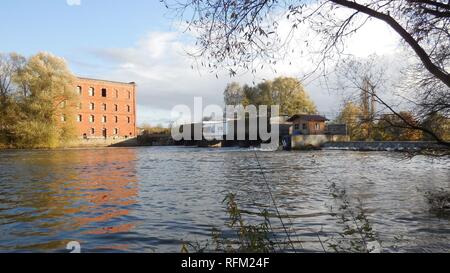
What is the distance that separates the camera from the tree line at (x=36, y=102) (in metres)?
61.8

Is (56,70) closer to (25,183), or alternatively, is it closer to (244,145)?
(244,145)

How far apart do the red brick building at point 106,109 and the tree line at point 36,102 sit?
1417 centimetres

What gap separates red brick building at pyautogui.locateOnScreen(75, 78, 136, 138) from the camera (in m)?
82.6

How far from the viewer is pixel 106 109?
87.4m

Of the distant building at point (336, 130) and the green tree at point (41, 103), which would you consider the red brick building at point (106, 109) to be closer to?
the green tree at point (41, 103)

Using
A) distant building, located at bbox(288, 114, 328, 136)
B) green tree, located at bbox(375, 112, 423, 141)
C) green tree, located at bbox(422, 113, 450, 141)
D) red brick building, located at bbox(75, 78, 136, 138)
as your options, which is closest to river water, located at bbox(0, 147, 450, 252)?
green tree, located at bbox(422, 113, 450, 141)

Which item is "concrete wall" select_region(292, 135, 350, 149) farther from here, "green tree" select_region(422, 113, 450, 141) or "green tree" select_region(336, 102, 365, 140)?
"green tree" select_region(336, 102, 365, 140)

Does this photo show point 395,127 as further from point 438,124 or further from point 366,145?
point 366,145

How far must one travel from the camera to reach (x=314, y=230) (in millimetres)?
9328

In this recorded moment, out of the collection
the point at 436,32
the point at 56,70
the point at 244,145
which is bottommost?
the point at 244,145

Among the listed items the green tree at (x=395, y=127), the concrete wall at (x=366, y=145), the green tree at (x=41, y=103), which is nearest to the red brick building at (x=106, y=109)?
the green tree at (x=41, y=103)

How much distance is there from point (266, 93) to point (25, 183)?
238ft
